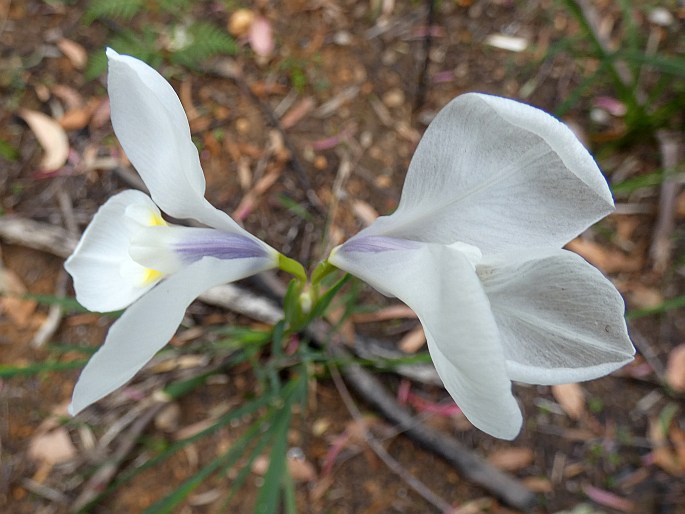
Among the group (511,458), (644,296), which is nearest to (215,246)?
(511,458)

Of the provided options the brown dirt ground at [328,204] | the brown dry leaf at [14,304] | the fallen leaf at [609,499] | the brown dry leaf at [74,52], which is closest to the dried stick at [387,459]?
the brown dirt ground at [328,204]

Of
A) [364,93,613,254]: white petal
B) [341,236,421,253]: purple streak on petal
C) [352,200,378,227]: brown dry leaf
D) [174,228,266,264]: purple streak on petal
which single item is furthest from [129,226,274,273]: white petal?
[352,200,378,227]: brown dry leaf

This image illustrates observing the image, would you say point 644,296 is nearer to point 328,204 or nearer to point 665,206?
point 665,206

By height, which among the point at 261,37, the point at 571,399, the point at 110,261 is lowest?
the point at 571,399

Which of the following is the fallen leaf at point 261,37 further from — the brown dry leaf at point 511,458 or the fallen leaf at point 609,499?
the fallen leaf at point 609,499

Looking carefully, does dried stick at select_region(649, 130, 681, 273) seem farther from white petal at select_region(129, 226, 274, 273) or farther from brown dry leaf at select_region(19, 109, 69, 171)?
brown dry leaf at select_region(19, 109, 69, 171)

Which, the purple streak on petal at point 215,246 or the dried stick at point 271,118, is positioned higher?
the purple streak on petal at point 215,246

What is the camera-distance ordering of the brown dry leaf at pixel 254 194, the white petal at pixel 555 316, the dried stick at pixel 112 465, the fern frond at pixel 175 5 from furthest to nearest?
the fern frond at pixel 175 5 → the brown dry leaf at pixel 254 194 → the dried stick at pixel 112 465 → the white petal at pixel 555 316
